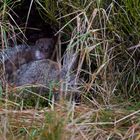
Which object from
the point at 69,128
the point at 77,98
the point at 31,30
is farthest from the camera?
the point at 31,30

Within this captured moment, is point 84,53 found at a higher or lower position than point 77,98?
higher

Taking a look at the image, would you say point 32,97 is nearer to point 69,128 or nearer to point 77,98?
point 77,98

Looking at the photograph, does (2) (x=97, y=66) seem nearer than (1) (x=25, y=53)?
Yes

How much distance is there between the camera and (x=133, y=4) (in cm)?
265

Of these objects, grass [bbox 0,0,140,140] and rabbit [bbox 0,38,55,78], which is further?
rabbit [bbox 0,38,55,78]

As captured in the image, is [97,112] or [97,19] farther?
[97,19]

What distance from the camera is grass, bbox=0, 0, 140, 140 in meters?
2.35

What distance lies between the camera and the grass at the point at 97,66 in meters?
2.35

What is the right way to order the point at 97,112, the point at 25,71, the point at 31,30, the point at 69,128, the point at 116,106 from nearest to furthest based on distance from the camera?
the point at 69,128 → the point at 97,112 → the point at 116,106 → the point at 25,71 → the point at 31,30

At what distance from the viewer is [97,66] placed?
2.78 metres

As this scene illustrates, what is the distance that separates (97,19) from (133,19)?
0.76ft

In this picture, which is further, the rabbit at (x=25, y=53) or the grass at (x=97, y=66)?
the rabbit at (x=25, y=53)

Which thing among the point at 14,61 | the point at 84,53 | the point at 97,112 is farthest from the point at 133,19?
the point at 14,61

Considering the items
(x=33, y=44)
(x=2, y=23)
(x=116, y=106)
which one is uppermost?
(x=2, y=23)
